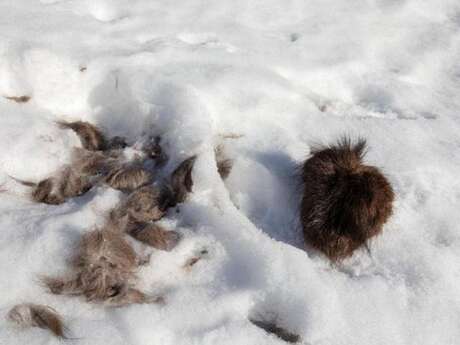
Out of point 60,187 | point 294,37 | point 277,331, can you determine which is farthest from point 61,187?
point 294,37

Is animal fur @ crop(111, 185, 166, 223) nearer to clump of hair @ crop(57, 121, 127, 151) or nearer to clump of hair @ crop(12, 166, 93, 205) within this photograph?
clump of hair @ crop(12, 166, 93, 205)

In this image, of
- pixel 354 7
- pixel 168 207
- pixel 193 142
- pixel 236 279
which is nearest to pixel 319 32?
pixel 354 7

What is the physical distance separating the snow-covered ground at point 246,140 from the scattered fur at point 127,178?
0.05 metres

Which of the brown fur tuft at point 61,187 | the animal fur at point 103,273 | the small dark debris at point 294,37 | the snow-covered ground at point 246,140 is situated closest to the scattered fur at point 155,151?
the snow-covered ground at point 246,140

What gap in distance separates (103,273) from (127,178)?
16.8 inches

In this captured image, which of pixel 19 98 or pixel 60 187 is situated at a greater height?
pixel 19 98

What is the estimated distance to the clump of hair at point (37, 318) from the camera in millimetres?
1460

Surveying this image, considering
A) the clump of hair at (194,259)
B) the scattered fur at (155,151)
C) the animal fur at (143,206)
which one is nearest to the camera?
the clump of hair at (194,259)

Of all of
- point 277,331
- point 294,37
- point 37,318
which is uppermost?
point 294,37

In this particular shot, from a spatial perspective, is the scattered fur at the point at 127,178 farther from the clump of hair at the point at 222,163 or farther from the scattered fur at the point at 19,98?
the scattered fur at the point at 19,98

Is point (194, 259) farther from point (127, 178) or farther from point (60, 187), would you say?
point (60, 187)

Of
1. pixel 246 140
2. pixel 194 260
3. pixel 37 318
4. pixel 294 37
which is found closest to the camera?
pixel 37 318

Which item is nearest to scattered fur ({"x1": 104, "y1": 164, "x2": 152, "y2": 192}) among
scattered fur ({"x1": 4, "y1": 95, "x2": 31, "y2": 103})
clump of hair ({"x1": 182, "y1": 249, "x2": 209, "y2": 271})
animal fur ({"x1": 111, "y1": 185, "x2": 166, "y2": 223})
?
animal fur ({"x1": 111, "y1": 185, "x2": 166, "y2": 223})

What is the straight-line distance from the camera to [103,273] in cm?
158
